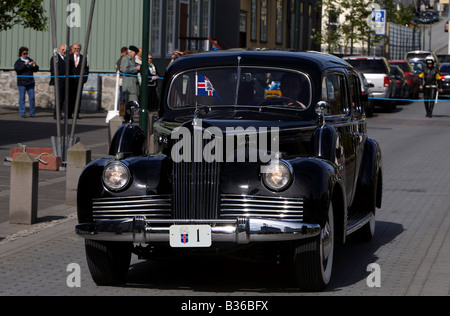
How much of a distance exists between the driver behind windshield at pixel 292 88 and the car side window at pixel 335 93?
9.9 inches

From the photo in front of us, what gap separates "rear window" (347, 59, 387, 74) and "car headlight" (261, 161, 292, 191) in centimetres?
2876

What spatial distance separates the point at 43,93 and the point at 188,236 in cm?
2435

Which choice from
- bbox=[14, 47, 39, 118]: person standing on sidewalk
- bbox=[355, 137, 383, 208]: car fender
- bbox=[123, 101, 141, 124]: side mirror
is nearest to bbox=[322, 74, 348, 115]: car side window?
bbox=[355, 137, 383, 208]: car fender

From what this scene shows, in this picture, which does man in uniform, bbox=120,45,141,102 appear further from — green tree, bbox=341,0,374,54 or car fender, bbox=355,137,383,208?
green tree, bbox=341,0,374,54

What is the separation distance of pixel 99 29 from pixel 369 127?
29.9 ft

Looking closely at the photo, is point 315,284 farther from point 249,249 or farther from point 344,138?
point 344,138

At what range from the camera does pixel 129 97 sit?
26484 mm

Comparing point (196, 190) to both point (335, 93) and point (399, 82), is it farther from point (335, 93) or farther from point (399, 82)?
point (399, 82)

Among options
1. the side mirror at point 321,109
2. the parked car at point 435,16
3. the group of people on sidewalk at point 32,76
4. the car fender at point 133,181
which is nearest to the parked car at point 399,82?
the group of people on sidewalk at point 32,76

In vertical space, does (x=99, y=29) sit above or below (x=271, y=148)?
above

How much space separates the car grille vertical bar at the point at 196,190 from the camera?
24.2ft

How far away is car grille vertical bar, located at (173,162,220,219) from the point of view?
24.2 ft

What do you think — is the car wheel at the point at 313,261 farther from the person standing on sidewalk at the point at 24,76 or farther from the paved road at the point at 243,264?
the person standing on sidewalk at the point at 24,76

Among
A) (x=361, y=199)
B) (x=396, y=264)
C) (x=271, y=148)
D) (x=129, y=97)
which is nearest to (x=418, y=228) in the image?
(x=361, y=199)
